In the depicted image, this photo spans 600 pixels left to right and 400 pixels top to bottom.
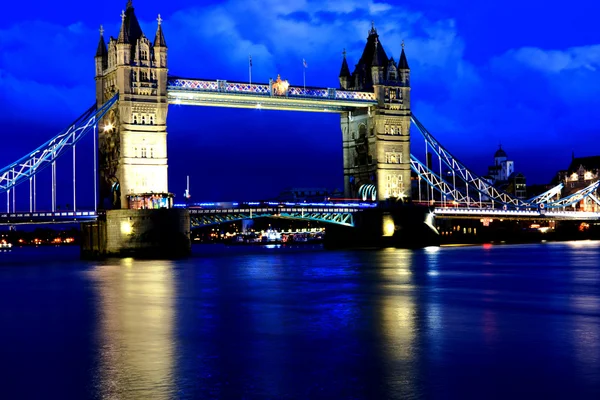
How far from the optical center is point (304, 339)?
17672 mm

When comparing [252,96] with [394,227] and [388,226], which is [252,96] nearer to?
[388,226]

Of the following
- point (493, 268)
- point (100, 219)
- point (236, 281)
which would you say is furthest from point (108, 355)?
point (100, 219)

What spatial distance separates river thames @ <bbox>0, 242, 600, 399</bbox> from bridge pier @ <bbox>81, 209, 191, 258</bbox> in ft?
62.0

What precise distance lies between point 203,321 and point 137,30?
1453 inches

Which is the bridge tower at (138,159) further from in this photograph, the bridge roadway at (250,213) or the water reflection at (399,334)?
the water reflection at (399,334)

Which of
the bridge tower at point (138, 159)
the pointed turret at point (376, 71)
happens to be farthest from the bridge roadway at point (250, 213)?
the pointed turret at point (376, 71)

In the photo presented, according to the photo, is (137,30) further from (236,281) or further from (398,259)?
(236,281)

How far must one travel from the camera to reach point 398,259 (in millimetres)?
47938

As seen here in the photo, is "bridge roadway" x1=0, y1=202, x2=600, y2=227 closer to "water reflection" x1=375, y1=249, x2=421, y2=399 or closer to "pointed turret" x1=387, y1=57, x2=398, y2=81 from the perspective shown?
"pointed turret" x1=387, y1=57, x2=398, y2=81

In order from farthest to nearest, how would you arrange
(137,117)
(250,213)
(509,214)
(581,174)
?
(581,174)
(509,214)
(250,213)
(137,117)

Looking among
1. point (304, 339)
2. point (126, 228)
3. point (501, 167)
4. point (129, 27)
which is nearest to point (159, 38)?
point (129, 27)

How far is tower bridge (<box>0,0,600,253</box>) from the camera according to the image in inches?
2051

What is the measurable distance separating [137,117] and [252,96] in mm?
7085

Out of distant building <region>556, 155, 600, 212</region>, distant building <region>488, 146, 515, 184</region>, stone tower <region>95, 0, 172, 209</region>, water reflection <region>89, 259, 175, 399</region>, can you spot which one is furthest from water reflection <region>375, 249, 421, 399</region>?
distant building <region>488, 146, 515, 184</region>
